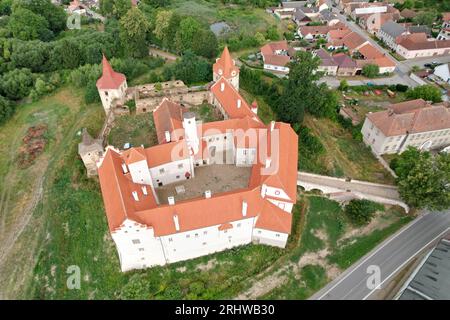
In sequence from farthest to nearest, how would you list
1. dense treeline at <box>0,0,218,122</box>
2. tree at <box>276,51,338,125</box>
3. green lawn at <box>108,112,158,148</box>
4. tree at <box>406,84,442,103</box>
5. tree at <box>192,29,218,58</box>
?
tree at <box>192,29,218,58</box>, dense treeline at <box>0,0,218,122</box>, tree at <box>406,84,442,103</box>, tree at <box>276,51,338,125</box>, green lawn at <box>108,112,158,148</box>

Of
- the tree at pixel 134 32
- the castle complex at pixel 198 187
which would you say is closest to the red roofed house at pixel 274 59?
A: the tree at pixel 134 32

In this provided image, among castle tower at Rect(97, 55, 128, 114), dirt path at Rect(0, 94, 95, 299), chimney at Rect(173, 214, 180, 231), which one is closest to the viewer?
chimney at Rect(173, 214, 180, 231)

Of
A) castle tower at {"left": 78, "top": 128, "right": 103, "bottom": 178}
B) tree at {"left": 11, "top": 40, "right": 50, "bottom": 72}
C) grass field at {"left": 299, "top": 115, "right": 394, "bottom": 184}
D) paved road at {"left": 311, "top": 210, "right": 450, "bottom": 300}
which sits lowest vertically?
paved road at {"left": 311, "top": 210, "right": 450, "bottom": 300}

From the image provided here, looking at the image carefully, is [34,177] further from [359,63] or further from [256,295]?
[359,63]

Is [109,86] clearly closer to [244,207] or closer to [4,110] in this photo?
[4,110]

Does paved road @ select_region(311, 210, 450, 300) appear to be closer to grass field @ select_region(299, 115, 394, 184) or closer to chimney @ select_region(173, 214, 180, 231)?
grass field @ select_region(299, 115, 394, 184)

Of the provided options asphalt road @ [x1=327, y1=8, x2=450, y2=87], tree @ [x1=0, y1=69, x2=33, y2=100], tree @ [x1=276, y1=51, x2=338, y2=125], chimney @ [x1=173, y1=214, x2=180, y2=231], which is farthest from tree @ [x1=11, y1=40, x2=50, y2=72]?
asphalt road @ [x1=327, y1=8, x2=450, y2=87]
